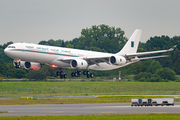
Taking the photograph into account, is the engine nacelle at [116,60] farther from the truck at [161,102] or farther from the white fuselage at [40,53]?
the truck at [161,102]

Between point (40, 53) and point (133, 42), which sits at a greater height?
point (133, 42)

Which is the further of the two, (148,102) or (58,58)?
(58,58)

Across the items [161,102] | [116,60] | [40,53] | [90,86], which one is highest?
[40,53]

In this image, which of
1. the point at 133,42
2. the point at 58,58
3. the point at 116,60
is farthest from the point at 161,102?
the point at 133,42

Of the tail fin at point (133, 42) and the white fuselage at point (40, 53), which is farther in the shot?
the tail fin at point (133, 42)

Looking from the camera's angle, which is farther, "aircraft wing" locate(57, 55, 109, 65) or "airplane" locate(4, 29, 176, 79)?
"aircraft wing" locate(57, 55, 109, 65)

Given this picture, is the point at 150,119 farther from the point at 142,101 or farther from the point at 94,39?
the point at 94,39

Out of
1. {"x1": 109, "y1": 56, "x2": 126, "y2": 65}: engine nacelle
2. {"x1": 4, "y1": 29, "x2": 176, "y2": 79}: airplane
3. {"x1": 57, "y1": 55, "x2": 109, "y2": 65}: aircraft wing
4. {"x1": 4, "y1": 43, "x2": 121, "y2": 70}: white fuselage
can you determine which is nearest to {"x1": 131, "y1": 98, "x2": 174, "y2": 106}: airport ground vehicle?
{"x1": 4, "y1": 29, "x2": 176, "y2": 79}: airplane

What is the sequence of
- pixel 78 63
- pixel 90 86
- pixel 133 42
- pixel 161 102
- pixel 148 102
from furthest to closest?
pixel 90 86
pixel 133 42
pixel 78 63
pixel 161 102
pixel 148 102

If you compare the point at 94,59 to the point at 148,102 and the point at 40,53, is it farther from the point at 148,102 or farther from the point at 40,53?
the point at 148,102

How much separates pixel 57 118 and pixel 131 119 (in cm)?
678

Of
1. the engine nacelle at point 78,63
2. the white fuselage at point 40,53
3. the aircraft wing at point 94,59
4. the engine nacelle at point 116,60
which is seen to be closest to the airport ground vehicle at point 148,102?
the engine nacelle at point 116,60

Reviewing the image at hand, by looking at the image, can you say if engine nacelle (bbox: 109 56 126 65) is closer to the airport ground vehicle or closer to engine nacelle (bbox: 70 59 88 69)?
engine nacelle (bbox: 70 59 88 69)

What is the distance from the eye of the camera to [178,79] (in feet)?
294
